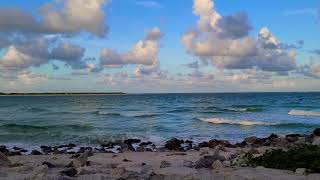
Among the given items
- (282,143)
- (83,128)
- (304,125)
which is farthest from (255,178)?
(304,125)

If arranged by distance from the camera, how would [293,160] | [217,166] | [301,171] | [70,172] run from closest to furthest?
[301,171]
[70,172]
[293,160]
[217,166]

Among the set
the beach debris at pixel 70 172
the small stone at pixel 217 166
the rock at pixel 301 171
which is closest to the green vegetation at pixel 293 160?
the rock at pixel 301 171

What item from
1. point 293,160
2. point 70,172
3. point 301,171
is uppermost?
point 293,160

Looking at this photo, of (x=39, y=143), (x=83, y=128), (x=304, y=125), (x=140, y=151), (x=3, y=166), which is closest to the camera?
(x=3, y=166)

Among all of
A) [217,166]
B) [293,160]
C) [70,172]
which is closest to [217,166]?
[217,166]

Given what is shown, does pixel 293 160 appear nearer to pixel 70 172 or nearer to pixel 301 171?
pixel 301 171

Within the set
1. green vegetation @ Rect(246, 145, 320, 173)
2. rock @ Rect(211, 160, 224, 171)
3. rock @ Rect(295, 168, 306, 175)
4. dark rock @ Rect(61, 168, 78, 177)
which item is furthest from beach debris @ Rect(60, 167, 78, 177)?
rock @ Rect(295, 168, 306, 175)

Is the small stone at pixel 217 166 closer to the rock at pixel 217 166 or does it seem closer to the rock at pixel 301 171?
the rock at pixel 217 166

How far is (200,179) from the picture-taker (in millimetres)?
8586

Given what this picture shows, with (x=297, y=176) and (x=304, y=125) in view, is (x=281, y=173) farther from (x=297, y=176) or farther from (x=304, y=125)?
(x=304, y=125)

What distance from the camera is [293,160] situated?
9.80 meters

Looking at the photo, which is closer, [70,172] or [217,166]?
[70,172]

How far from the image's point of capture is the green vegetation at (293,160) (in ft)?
30.6

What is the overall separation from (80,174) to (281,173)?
4063 millimetres
